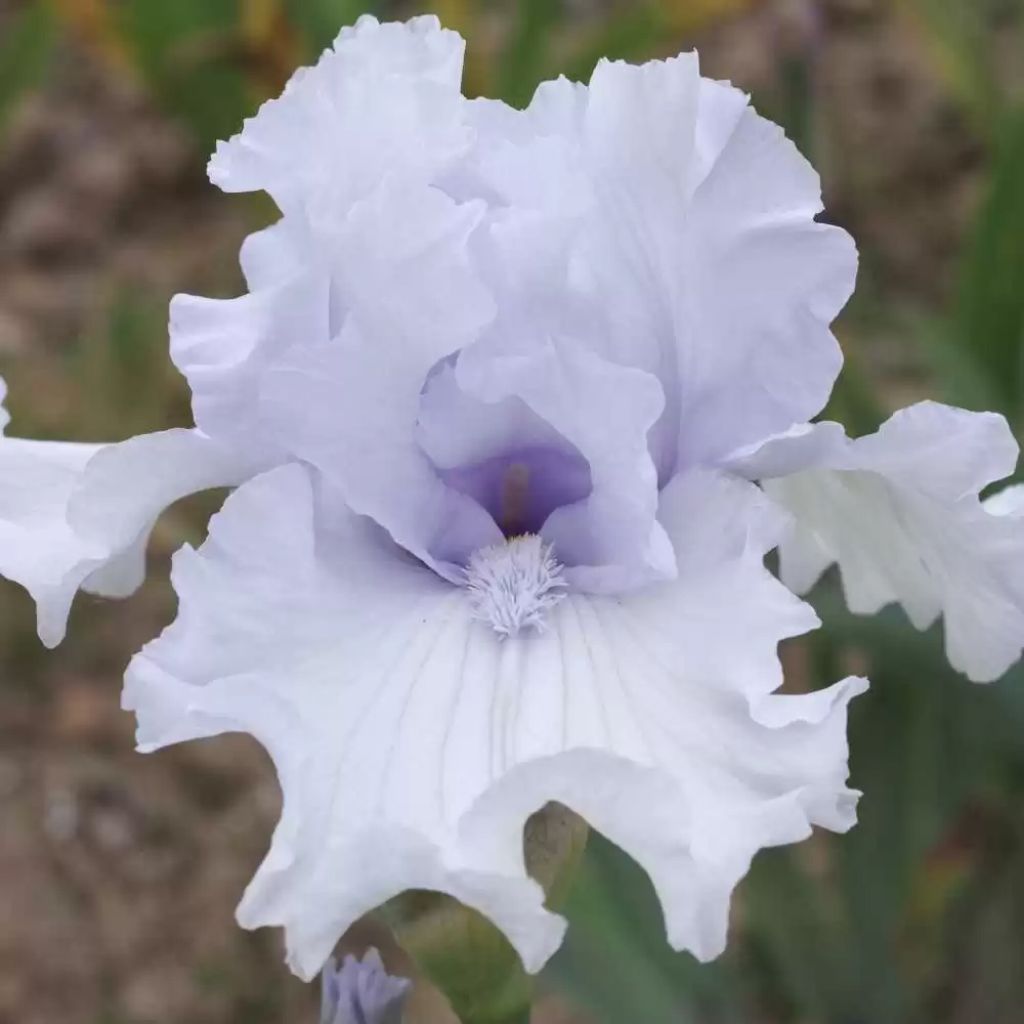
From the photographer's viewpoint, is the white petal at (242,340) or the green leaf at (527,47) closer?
the white petal at (242,340)

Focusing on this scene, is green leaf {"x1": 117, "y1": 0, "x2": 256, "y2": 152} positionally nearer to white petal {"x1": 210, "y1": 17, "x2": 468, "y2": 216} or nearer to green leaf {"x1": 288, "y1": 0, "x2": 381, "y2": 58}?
green leaf {"x1": 288, "y1": 0, "x2": 381, "y2": 58}

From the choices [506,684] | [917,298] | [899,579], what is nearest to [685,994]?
[899,579]

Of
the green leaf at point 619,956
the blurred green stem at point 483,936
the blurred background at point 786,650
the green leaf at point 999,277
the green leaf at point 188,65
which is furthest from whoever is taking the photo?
the green leaf at point 188,65

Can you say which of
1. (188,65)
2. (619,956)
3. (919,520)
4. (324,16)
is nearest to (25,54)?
(188,65)

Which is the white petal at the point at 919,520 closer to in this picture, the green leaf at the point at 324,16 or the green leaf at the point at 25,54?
the green leaf at the point at 324,16

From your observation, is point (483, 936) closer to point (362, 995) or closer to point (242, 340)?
point (362, 995)

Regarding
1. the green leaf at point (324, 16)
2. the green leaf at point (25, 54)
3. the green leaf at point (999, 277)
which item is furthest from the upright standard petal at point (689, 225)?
the green leaf at point (25, 54)

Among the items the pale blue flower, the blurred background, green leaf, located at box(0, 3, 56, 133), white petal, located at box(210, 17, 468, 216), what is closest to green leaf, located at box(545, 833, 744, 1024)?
the blurred background
